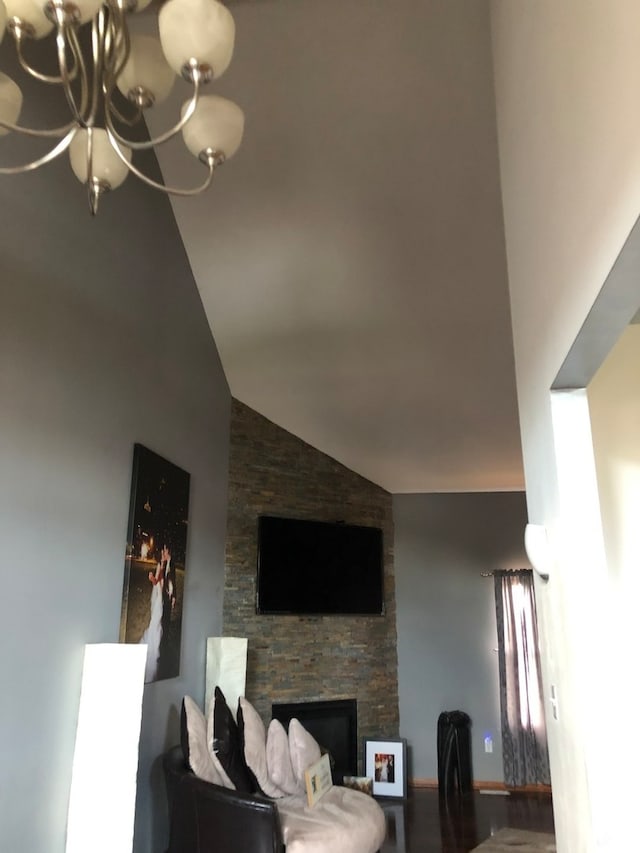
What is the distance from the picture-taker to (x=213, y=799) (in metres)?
2.95

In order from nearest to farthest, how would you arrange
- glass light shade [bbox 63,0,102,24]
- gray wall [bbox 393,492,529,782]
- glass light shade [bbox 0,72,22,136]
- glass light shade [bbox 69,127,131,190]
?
glass light shade [bbox 63,0,102,24]
glass light shade [bbox 0,72,22,136]
glass light shade [bbox 69,127,131,190]
gray wall [bbox 393,492,529,782]

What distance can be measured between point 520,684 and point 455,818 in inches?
54.6

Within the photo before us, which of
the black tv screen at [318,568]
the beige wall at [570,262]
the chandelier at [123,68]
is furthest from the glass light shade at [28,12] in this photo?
the black tv screen at [318,568]

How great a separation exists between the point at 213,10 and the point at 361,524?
4.91 metres

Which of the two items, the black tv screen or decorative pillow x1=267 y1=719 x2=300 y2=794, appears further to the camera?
the black tv screen

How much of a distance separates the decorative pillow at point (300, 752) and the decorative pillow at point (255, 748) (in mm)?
178

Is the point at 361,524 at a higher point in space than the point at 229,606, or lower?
higher

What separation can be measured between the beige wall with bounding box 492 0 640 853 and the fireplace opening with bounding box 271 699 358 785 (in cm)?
303

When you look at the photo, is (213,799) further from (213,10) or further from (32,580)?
(213,10)

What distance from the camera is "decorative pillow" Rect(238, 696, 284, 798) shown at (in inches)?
141

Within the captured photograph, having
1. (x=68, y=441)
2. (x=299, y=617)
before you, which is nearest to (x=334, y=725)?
(x=299, y=617)

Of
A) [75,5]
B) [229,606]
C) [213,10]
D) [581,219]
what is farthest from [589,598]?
[229,606]

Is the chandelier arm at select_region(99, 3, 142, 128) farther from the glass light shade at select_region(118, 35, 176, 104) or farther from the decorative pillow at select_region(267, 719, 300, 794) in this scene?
the decorative pillow at select_region(267, 719, 300, 794)

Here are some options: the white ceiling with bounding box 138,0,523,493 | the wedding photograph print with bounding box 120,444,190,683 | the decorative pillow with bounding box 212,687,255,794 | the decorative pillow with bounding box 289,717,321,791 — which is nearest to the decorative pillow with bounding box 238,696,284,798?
the decorative pillow with bounding box 212,687,255,794
